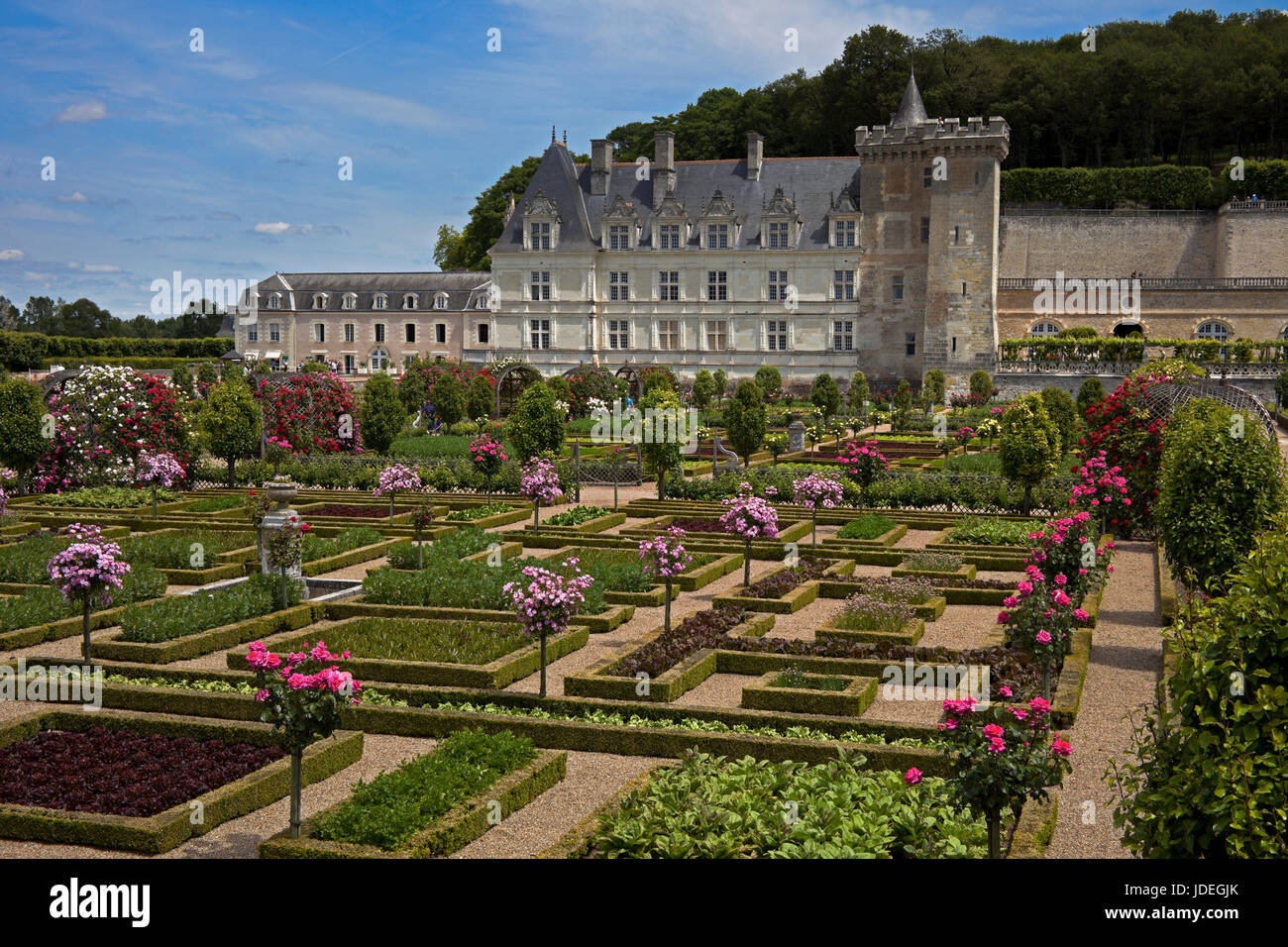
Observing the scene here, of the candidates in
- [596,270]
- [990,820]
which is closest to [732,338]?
[596,270]

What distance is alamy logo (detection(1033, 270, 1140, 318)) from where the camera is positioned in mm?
59344

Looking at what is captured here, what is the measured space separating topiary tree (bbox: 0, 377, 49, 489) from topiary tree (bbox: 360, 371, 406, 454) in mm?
8215

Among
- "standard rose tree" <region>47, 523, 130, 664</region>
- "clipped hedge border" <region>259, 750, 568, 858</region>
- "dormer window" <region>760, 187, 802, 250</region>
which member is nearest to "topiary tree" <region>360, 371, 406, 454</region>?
"standard rose tree" <region>47, 523, 130, 664</region>

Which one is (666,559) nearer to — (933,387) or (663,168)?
(933,387)

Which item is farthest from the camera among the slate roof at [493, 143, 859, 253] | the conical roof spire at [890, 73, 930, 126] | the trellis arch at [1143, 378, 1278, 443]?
the slate roof at [493, 143, 859, 253]

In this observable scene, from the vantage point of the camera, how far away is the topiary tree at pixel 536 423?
92.0 ft

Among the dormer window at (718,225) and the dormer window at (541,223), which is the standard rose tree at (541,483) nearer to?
the dormer window at (718,225)

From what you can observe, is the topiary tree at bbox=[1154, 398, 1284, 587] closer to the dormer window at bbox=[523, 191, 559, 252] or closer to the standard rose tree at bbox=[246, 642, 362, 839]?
the standard rose tree at bbox=[246, 642, 362, 839]

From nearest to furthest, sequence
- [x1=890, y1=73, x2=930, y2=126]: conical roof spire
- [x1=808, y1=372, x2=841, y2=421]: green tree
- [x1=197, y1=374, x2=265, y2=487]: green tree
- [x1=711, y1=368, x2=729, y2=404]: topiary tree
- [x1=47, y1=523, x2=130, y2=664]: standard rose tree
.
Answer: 1. [x1=47, y1=523, x2=130, y2=664]: standard rose tree
2. [x1=197, y1=374, x2=265, y2=487]: green tree
3. [x1=808, y1=372, x2=841, y2=421]: green tree
4. [x1=711, y1=368, x2=729, y2=404]: topiary tree
5. [x1=890, y1=73, x2=930, y2=126]: conical roof spire

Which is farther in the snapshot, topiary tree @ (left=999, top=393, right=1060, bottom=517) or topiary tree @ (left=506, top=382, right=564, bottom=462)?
topiary tree @ (left=506, top=382, right=564, bottom=462)

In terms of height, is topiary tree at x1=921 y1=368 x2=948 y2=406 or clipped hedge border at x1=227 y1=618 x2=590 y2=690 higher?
topiary tree at x1=921 y1=368 x2=948 y2=406

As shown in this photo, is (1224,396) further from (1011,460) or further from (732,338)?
(732,338)

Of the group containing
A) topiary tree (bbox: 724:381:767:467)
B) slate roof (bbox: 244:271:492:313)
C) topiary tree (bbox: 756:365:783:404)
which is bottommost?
topiary tree (bbox: 724:381:767:467)
